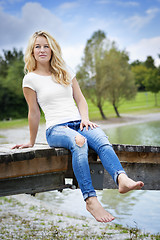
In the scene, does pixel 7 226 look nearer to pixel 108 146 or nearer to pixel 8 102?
pixel 108 146

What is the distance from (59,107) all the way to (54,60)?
48 cm

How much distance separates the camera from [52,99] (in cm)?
315

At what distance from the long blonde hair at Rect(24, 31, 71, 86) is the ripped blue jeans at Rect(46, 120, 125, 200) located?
46 centimetres

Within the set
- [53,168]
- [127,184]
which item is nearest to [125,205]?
[53,168]

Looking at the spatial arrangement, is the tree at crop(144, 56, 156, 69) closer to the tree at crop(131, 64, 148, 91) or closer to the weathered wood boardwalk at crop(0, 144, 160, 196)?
the tree at crop(131, 64, 148, 91)

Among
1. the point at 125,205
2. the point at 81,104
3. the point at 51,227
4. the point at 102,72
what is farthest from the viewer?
the point at 102,72

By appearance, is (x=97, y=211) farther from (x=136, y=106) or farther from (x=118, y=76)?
(x=136, y=106)

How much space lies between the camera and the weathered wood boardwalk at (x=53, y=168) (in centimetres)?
281

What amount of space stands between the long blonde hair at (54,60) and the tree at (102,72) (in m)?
20.4

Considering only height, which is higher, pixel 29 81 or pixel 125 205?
pixel 29 81

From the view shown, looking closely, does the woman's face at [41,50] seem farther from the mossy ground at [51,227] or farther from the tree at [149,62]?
the tree at [149,62]

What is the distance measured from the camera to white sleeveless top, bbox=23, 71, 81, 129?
3113 mm


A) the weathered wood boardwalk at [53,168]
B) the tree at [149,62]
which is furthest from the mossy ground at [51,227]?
the tree at [149,62]

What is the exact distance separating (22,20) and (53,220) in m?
53.0
